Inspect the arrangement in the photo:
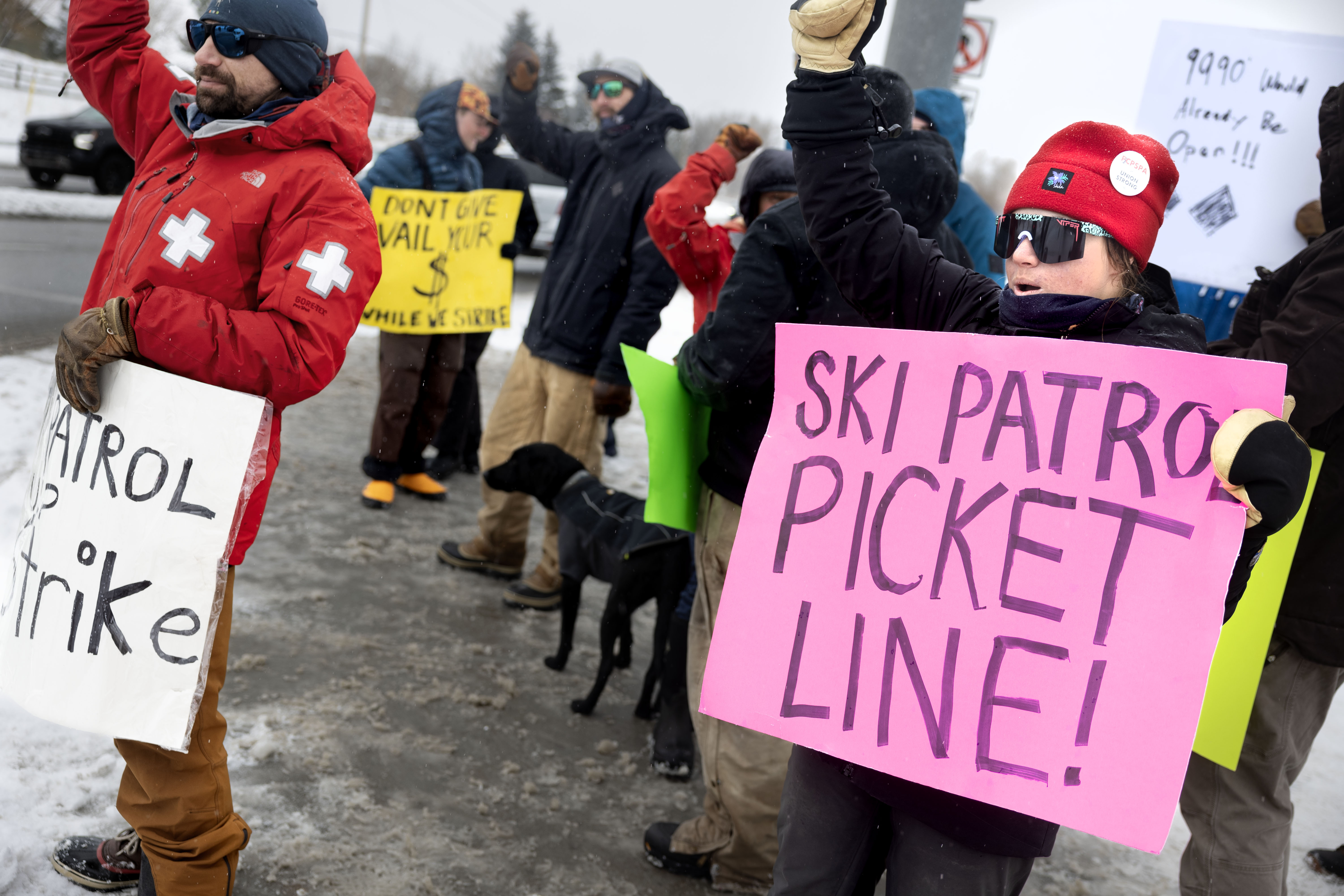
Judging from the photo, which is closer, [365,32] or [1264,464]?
[1264,464]

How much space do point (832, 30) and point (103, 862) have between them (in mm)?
2383

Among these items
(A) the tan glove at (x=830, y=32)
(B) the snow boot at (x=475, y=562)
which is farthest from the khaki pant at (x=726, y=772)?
(B) the snow boot at (x=475, y=562)

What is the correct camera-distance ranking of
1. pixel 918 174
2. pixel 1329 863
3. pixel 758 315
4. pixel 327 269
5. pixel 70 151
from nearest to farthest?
1. pixel 327 269
2. pixel 918 174
3. pixel 758 315
4. pixel 1329 863
5. pixel 70 151

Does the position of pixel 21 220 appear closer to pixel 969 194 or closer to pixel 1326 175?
pixel 969 194

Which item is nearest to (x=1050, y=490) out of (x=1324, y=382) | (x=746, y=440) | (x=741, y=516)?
(x=741, y=516)

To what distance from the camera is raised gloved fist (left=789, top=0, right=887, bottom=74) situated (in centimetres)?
172

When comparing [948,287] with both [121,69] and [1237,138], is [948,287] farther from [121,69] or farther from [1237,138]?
[1237,138]

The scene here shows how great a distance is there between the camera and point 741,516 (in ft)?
6.03

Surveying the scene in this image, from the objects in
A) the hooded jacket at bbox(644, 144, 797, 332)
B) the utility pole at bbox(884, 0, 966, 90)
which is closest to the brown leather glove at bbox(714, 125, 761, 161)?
the hooded jacket at bbox(644, 144, 797, 332)

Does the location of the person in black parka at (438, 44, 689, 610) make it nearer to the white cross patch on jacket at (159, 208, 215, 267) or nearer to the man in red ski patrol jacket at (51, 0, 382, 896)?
the man in red ski patrol jacket at (51, 0, 382, 896)

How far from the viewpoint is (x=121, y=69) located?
228 cm

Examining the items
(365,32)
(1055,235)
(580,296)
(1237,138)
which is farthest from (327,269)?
(365,32)

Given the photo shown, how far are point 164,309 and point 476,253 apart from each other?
374 centimetres

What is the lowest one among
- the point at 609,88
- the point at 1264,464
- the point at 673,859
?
the point at 673,859
